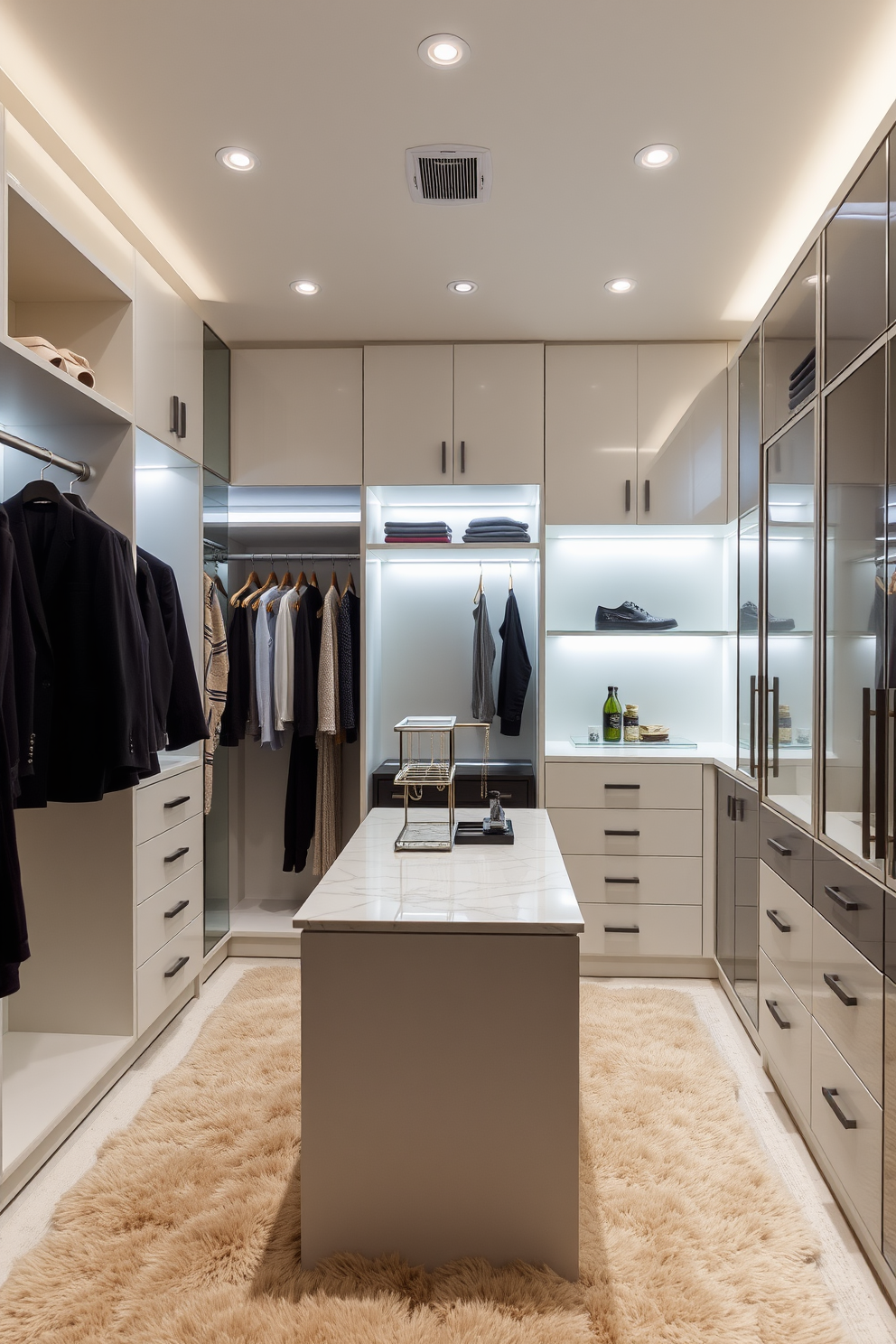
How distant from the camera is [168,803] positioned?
3.00m

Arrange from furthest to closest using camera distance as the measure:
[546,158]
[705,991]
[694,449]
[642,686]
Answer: [642,686] → [694,449] → [705,991] → [546,158]

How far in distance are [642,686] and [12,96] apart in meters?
3.26

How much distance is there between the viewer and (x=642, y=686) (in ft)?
13.6

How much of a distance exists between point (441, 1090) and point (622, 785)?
2.05 meters

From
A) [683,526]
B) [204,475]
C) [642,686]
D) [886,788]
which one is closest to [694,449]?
[683,526]

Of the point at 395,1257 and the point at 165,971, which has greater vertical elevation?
the point at 165,971

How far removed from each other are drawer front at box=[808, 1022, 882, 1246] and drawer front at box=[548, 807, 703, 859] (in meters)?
1.39

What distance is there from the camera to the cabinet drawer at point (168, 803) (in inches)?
110

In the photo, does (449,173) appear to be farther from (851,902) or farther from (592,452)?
(851,902)

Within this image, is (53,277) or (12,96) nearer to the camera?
(12,96)

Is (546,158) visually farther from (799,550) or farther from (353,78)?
(799,550)

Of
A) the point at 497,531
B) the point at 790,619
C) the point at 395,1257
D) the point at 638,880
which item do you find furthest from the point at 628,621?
the point at 395,1257

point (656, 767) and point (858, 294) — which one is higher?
point (858, 294)

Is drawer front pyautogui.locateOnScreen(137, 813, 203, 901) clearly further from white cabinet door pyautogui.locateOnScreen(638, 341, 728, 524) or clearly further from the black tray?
white cabinet door pyautogui.locateOnScreen(638, 341, 728, 524)
